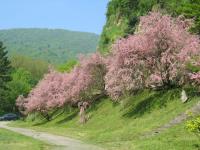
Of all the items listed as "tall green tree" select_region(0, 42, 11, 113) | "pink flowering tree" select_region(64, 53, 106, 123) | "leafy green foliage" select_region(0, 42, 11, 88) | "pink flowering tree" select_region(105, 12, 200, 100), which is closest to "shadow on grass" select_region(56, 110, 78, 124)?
"pink flowering tree" select_region(64, 53, 106, 123)

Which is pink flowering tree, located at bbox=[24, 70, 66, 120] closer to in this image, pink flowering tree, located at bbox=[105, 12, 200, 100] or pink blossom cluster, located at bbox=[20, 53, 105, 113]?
pink blossom cluster, located at bbox=[20, 53, 105, 113]

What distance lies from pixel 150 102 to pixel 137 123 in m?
6.29

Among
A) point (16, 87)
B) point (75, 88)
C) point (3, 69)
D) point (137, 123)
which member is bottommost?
point (16, 87)

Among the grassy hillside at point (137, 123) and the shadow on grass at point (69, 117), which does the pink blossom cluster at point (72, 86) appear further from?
the grassy hillside at point (137, 123)

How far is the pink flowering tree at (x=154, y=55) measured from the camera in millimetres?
41750

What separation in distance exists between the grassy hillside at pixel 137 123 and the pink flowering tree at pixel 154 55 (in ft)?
5.78

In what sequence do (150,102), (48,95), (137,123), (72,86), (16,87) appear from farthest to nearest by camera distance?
(16,87), (48,95), (72,86), (150,102), (137,123)

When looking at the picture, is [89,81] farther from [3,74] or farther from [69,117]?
[3,74]

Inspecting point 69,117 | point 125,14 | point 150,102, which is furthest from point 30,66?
point 150,102

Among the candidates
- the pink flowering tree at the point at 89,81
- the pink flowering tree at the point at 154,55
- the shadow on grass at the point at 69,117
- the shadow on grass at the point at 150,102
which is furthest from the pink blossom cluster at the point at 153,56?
the shadow on grass at the point at 69,117

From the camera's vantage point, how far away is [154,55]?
43.0 metres

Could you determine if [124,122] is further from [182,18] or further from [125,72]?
[182,18]

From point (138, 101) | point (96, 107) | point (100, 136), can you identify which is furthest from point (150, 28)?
point (96, 107)

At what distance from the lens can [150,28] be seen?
141ft
